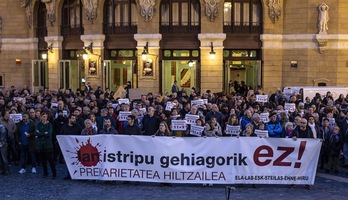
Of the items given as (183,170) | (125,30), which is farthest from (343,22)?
(183,170)

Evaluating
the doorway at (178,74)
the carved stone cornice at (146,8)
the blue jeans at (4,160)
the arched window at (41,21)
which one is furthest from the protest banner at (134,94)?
the arched window at (41,21)

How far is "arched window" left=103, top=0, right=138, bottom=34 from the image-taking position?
39.7 metres

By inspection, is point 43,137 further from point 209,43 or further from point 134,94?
point 209,43

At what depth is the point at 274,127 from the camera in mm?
18094

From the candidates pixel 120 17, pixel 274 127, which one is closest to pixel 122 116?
pixel 274 127

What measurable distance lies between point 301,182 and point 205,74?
888 inches

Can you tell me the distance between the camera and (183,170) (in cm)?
1625

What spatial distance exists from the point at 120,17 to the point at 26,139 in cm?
2263

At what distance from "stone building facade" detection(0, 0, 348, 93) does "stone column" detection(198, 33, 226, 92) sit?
0.07 meters

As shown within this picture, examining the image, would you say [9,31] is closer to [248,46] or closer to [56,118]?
[248,46]

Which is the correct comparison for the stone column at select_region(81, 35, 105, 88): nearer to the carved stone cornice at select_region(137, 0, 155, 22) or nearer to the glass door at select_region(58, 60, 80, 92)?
the glass door at select_region(58, 60, 80, 92)

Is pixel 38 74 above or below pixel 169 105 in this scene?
above

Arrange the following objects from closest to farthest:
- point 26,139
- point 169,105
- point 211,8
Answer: point 26,139 → point 169,105 → point 211,8

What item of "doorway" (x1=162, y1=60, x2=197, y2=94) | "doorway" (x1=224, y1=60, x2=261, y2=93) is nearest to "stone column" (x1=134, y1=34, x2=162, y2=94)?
"doorway" (x1=162, y1=60, x2=197, y2=94)
